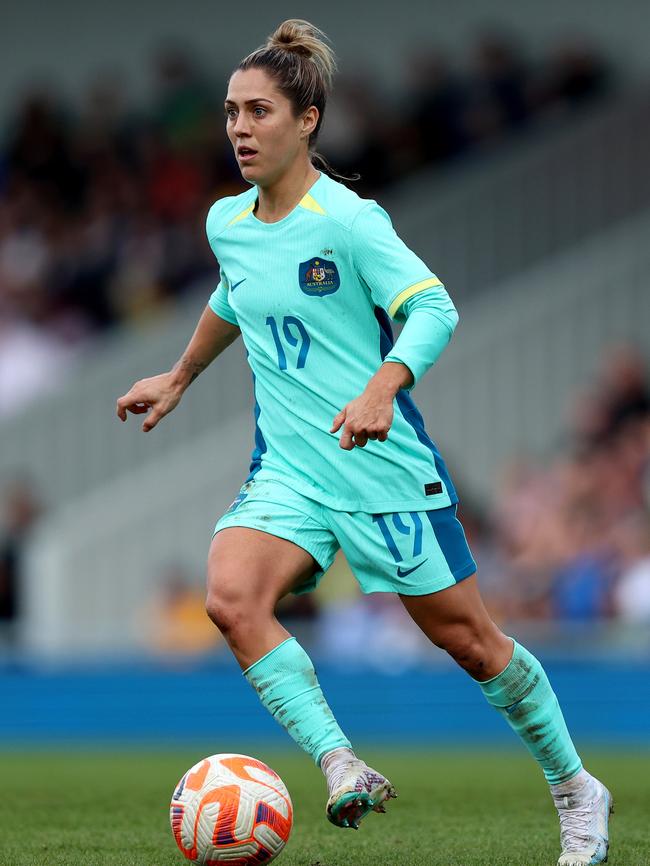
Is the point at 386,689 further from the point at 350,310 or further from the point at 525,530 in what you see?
the point at 350,310

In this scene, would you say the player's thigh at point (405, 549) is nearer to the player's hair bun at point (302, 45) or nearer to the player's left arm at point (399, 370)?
the player's left arm at point (399, 370)

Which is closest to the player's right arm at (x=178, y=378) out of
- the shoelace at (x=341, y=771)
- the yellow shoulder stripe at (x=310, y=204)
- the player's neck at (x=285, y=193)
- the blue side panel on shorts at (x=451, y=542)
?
the player's neck at (x=285, y=193)

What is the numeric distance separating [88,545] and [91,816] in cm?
721

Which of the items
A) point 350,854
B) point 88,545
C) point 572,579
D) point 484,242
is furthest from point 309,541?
point 484,242

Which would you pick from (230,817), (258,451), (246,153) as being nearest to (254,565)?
(258,451)

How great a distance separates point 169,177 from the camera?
615 inches

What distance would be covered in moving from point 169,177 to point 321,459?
11037mm

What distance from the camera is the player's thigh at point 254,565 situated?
187 inches

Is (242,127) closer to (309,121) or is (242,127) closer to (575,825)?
(309,121)

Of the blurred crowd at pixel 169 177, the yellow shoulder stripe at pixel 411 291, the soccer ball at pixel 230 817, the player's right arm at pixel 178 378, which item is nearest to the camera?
the soccer ball at pixel 230 817

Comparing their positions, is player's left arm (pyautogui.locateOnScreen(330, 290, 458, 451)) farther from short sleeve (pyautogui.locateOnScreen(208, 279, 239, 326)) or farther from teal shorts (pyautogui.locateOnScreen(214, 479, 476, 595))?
short sleeve (pyautogui.locateOnScreen(208, 279, 239, 326))

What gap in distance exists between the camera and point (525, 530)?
11883 millimetres

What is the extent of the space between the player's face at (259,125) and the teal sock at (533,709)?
153 centimetres

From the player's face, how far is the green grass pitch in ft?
6.41
